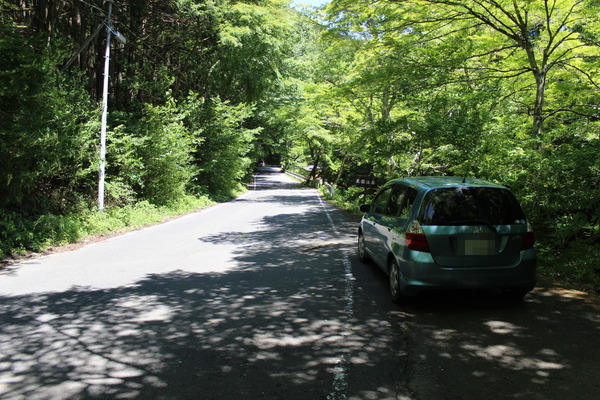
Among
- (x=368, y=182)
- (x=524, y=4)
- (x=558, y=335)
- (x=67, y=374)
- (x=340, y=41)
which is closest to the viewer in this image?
(x=67, y=374)

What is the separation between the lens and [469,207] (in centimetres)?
488

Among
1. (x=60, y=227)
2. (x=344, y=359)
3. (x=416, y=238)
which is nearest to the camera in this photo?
(x=344, y=359)

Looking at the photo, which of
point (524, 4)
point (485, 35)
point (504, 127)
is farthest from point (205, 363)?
point (485, 35)

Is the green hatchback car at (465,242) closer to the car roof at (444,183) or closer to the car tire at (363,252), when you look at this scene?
the car roof at (444,183)

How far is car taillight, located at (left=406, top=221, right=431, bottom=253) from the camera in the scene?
15.7 feet

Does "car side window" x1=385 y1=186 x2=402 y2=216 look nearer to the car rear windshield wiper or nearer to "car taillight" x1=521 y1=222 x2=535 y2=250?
the car rear windshield wiper

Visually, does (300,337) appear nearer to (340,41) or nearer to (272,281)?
(272,281)

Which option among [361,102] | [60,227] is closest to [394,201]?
[60,227]

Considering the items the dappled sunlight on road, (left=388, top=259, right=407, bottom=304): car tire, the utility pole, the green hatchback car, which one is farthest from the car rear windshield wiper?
the utility pole

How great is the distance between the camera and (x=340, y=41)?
539 inches

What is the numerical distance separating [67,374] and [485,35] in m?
11.3

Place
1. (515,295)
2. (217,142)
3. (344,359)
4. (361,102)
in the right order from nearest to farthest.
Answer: (344,359) < (515,295) < (361,102) < (217,142)

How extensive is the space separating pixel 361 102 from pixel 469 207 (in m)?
13.7

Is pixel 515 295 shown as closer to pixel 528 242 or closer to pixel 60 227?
pixel 528 242
